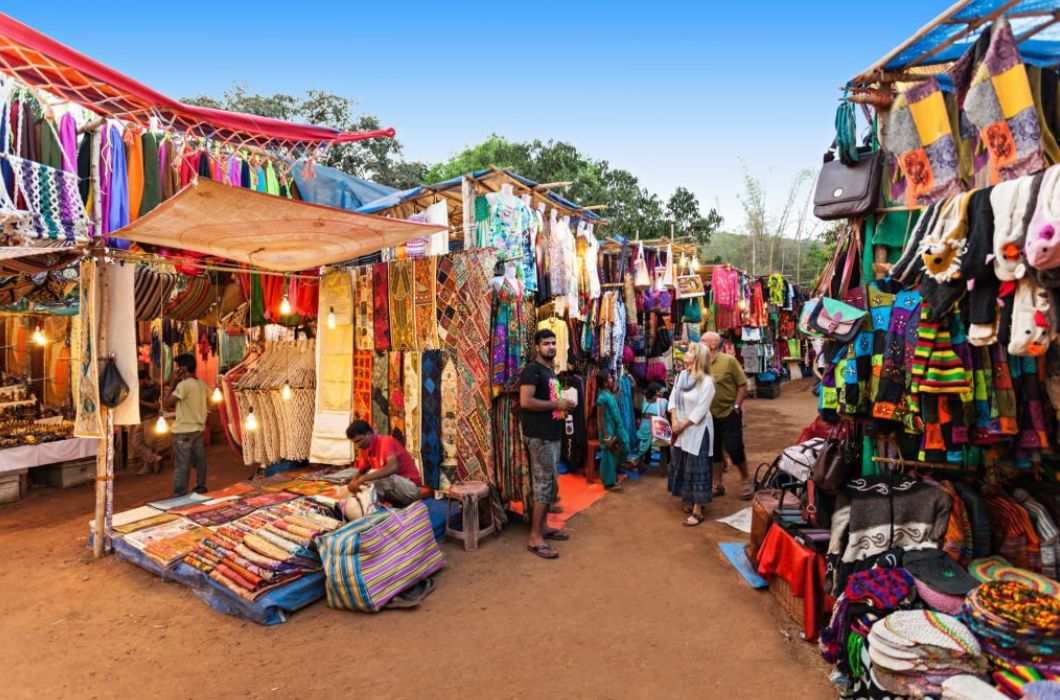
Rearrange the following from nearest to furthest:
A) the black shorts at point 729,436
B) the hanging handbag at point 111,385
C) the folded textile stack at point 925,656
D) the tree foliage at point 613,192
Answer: the folded textile stack at point 925,656 < the hanging handbag at point 111,385 < the black shorts at point 729,436 < the tree foliage at point 613,192

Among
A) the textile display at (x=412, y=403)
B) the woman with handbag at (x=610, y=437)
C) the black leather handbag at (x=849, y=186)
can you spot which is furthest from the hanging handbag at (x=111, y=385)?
the black leather handbag at (x=849, y=186)

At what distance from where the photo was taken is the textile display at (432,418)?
18.0 ft

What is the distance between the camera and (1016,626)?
7.65ft

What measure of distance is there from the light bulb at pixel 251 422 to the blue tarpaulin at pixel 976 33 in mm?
6017

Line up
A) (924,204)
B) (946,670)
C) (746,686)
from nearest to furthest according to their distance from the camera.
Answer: (946,670), (746,686), (924,204)

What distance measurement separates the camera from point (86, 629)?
146 inches

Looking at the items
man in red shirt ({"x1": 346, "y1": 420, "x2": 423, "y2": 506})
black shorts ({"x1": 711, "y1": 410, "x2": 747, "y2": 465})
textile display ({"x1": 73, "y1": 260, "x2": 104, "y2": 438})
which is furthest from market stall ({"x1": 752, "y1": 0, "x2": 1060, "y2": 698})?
textile display ({"x1": 73, "y1": 260, "x2": 104, "y2": 438})

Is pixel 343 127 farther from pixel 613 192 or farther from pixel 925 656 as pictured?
pixel 925 656

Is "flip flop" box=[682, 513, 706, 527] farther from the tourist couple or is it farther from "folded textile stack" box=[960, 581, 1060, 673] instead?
"folded textile stack" box=[960, 581, 1060, 673]

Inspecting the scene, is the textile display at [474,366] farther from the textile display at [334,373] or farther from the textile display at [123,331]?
the textile display at [123,331]

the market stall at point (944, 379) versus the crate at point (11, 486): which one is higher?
the market stall at point (944, 379)

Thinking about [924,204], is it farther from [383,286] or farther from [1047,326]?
[383,286]

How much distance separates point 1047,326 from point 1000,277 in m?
0.26

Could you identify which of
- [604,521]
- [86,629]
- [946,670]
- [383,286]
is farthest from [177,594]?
[946,670]
